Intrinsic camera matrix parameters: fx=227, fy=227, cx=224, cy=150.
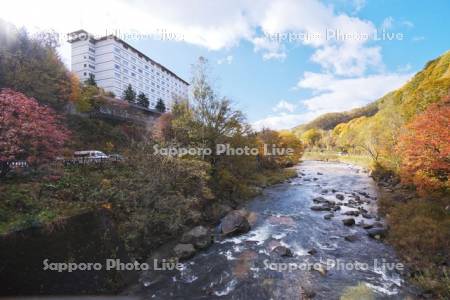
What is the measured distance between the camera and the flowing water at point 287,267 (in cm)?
768

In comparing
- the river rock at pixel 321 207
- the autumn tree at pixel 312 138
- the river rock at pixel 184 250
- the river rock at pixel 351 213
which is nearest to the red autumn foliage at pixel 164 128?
the river rock at pixel 184 250

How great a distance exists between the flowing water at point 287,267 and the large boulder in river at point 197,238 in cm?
40

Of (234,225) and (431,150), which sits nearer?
(431,150)

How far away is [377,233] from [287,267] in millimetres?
5842

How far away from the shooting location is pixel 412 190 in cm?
1620

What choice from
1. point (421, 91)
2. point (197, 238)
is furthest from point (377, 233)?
point (421, 91)

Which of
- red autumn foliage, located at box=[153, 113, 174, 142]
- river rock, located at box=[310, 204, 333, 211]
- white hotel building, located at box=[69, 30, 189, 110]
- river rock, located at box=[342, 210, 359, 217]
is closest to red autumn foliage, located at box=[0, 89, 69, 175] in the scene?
red autumn foliage, located at box=[153, 113, 174, 142]

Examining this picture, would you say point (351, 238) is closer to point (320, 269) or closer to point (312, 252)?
point (312, 252)

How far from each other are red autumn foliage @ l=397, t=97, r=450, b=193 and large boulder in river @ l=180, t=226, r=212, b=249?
11978 millimetres

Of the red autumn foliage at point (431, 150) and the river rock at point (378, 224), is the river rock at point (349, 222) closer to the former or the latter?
the river rock at point (378, 224)

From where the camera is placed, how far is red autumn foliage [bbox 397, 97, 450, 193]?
37.3 feet

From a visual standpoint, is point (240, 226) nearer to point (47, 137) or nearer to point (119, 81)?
point (47, 137)

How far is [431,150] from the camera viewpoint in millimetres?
12008

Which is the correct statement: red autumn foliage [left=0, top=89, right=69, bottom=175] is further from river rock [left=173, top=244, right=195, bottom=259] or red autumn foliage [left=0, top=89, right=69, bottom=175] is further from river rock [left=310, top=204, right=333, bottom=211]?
river rock [left=310, top=204, right=333, bottom=211]
